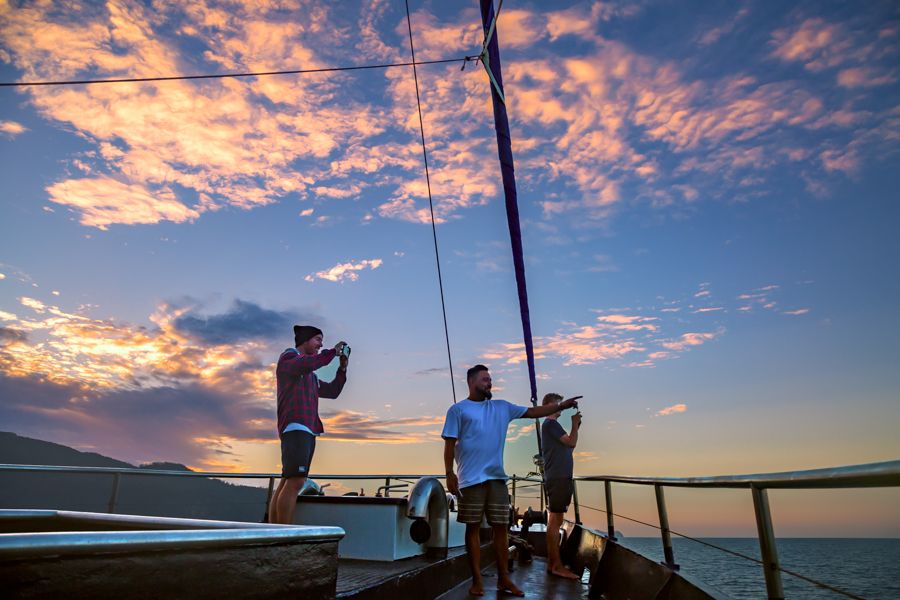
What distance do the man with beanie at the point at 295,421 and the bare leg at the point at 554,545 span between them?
290 cm

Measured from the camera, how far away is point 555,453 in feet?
19.0

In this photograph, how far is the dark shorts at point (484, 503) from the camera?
4.18m

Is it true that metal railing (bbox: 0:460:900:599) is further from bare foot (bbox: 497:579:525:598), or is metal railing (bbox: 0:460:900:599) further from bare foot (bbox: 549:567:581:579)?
bare foot (bbox: 549:567:581:579)

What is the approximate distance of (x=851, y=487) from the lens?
1623 millimetres

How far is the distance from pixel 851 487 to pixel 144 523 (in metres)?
2.02

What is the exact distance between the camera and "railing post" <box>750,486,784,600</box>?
7.09 feet

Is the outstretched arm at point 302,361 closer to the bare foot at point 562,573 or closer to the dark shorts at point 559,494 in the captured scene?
the dark shorts at point 559,494

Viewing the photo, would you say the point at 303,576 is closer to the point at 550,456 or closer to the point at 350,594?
the point at 350,594

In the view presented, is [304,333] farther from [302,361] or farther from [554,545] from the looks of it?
[554,545]

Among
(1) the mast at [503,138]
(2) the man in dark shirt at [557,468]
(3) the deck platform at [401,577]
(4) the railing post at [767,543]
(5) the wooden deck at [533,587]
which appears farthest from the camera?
(1) the mast at [503,138]

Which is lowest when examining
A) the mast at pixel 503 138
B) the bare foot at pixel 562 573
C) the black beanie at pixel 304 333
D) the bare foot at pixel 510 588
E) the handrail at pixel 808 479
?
the bare foot at pixel 562 573

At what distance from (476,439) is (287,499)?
144cm

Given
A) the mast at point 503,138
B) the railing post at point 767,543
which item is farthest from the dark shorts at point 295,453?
the mast at point 503,138

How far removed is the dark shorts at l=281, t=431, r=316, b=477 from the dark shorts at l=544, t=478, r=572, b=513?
283 centimetres
